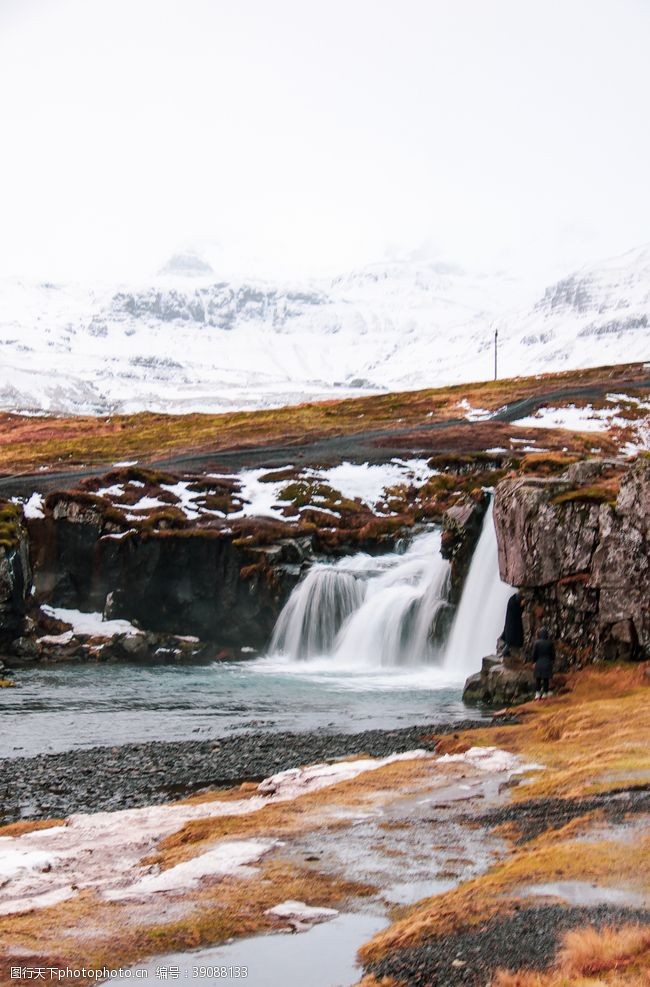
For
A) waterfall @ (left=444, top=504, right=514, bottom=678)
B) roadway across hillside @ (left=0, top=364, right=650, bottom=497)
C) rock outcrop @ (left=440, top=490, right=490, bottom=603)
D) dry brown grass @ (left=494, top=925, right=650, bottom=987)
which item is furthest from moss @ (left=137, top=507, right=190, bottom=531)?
dry brown grass @ (left=494, top=925, right=650, bottom=987)

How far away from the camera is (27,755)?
88.9ft

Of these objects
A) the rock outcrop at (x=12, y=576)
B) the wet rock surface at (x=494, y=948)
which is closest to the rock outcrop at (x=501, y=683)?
the wet rock surface at (x=494, y=948)

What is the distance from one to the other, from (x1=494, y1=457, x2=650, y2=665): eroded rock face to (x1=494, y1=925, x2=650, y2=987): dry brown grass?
24.2 m

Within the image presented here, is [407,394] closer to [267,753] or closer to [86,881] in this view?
[267,753]

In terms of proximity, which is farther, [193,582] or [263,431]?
[263,431]

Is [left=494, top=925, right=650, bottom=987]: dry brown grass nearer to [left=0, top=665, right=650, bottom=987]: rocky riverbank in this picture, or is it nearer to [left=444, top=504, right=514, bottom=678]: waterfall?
[left=0, top=665, right=650, bottom=987]: rocky riverbank

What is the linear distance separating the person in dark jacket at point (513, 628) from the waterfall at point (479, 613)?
5.99m

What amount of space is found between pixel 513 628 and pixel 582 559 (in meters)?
4.09

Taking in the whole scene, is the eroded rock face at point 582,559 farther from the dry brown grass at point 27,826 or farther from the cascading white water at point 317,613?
the dry brown grass at point 27,826

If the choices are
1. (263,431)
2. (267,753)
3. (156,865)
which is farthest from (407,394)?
(156,865)

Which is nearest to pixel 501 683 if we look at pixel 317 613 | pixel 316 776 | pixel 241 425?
pixel 316 776

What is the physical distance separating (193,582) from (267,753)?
33186 millimetres

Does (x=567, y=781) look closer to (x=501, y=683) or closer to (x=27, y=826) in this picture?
(x=27, y=826)

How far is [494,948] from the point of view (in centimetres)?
973
